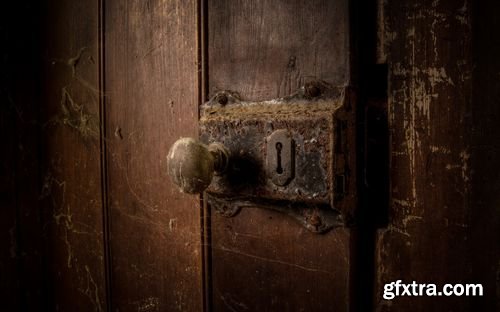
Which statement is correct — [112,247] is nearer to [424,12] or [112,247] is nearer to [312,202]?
[312,202]

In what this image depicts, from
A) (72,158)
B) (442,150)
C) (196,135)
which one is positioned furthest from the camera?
(72,158)

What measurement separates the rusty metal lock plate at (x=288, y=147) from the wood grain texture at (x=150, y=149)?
86 mm

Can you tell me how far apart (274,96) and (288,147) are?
8 centimetres

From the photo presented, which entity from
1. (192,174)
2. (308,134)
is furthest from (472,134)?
(192,174)

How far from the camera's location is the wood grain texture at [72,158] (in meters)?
0.62

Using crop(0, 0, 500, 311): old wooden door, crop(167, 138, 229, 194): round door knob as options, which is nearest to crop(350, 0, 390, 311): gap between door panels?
crop(0, 0, 500, 311): old wooden door

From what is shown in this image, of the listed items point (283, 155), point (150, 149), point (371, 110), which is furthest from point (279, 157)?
point (150, 149)

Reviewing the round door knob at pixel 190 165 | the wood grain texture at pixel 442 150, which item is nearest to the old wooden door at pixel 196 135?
the wood grain texture at pixel 442 150

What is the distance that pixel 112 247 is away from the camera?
615mm

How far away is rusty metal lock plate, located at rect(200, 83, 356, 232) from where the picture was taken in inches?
13.8

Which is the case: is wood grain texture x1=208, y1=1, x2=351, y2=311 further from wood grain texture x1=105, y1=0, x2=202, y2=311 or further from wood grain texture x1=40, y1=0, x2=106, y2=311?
wood grain texture x1=40, y1=0, x2=106, y2=311

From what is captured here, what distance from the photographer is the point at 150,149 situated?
1.81ft

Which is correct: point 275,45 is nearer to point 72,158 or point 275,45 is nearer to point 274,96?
point 274,96

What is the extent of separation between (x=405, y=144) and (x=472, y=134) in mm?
61
